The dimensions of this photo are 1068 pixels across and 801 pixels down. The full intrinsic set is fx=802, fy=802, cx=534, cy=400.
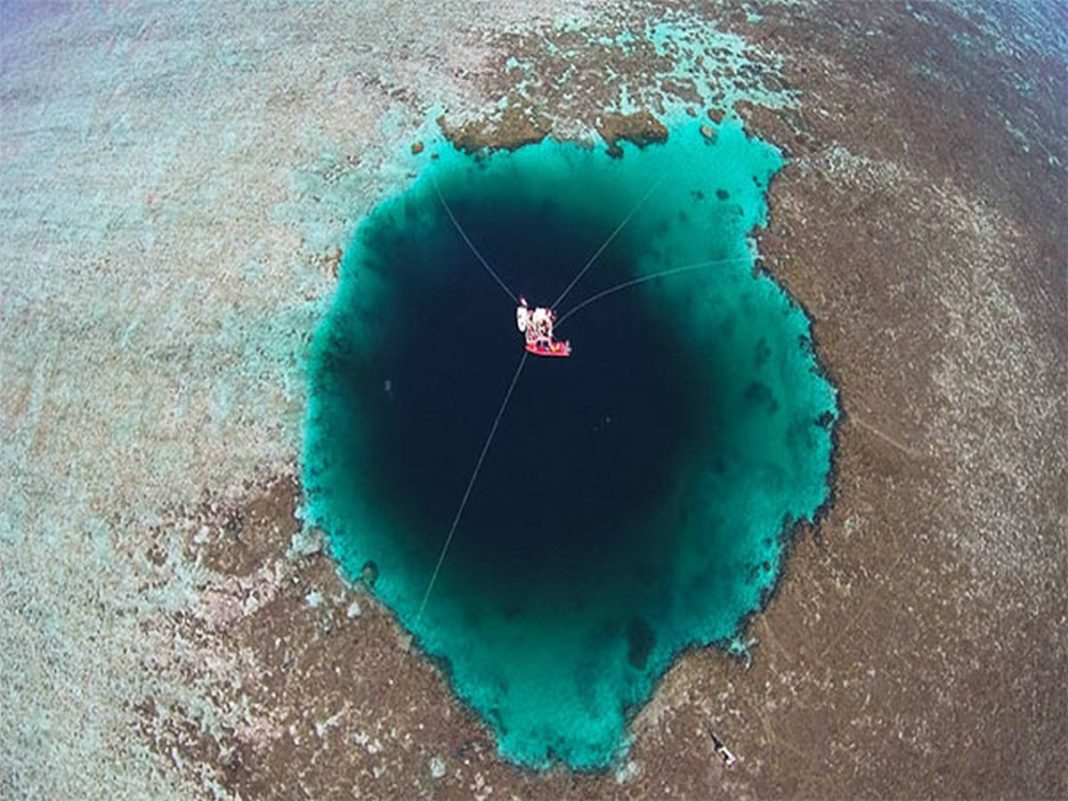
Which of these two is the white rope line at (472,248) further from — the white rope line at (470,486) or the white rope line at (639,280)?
the white rope line at (470,486)

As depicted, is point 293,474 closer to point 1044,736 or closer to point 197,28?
point 197,28

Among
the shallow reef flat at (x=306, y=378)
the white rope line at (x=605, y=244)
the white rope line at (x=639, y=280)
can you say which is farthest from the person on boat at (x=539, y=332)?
the shallow reef flat at (x=306, y=378)

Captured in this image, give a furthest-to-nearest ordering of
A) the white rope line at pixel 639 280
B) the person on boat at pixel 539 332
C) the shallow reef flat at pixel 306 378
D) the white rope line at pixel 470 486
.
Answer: the white rope line at pixel 639 280 < the person on boat at pixel 539 332 < the white rope line at pixel 470 486 < the shallow reef flat at pixel 306 378

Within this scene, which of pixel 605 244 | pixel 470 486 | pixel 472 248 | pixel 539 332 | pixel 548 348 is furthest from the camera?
pixel 605 244

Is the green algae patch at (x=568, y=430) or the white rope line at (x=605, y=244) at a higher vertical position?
the white rope line at (x=605, y=244)

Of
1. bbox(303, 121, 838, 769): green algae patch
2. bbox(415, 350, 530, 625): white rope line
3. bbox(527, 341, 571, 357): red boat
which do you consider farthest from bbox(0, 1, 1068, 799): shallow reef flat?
bbox(527, 341, 571, 357): red boat

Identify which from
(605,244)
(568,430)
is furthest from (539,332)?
(605,244)

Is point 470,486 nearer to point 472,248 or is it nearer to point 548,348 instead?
point 548,348

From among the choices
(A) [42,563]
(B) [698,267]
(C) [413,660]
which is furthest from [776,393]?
(A) [42,563]
